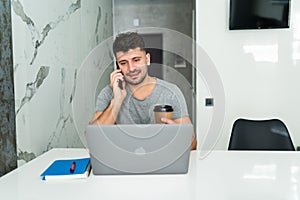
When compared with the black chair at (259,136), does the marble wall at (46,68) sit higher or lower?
higher

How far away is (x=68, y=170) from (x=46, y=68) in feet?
3.22

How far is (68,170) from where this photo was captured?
44.1 inches

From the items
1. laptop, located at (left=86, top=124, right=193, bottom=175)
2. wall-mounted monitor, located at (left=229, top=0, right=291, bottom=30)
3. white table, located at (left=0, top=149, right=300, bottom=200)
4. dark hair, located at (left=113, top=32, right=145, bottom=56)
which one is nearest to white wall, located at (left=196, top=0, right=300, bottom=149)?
wall-mounted monitor, located at (left=229, top=0, right=291, bottom=30)

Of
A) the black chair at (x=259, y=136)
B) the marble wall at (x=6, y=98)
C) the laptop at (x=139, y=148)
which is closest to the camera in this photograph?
the laptop at (x=139, y=148)

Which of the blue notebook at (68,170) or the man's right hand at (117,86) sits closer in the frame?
the blue notebook at (68,170)

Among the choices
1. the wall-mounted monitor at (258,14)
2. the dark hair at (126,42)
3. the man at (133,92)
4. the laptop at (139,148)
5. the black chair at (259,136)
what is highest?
the wall-mounted monitor at (258,14)

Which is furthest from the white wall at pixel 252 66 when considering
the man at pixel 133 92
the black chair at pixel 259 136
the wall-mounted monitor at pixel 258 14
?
the man at pixel 133 92

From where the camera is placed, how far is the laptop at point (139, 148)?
3.45ft

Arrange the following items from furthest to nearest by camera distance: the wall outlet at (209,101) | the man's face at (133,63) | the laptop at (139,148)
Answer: the wall outlet at (209,101) → the man's face at (133,63) → the laptop at (139,148)

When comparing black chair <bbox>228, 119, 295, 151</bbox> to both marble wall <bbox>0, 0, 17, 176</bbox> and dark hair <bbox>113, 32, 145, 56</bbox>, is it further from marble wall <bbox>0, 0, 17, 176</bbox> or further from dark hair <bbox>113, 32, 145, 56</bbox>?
marble wall <bbox>0, 0, 17, 176</bbox>

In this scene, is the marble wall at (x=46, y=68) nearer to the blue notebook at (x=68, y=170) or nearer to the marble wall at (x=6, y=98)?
the marble wall at (x=6, y=98)

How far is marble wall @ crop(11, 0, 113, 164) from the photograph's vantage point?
61.6 inches

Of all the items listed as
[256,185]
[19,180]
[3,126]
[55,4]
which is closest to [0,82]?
[3,126]

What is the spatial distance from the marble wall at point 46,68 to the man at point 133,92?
374 mm
